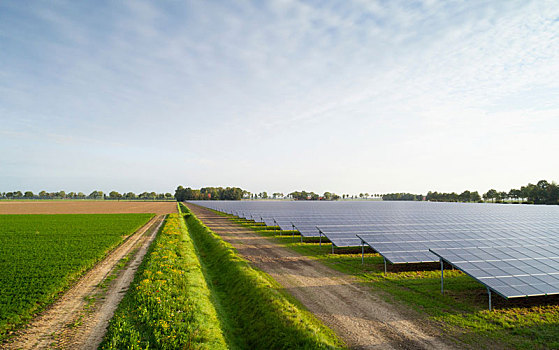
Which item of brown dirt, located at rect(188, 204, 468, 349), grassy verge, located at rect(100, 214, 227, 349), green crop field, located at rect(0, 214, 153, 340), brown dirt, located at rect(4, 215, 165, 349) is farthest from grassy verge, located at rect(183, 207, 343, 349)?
green crop field, located at rect(0, 214, 153, 340)

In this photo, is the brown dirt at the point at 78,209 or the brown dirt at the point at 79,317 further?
the brown dirt at the point at 78,209

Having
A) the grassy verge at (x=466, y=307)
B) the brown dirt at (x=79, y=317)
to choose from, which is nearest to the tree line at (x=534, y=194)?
the grassy verge at (x=466, y=307)

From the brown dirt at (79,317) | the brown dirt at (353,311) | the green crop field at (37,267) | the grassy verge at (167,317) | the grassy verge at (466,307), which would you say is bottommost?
the brown dirt at (79,317)

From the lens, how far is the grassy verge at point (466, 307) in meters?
10.9

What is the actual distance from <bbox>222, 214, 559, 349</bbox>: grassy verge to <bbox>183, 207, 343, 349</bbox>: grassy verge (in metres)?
5.47

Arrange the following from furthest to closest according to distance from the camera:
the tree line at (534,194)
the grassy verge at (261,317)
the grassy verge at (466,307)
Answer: the tree line at (534,194)
the grassy verge at (466,307)
the grassy verge at (261,317)

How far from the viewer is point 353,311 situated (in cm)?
1330

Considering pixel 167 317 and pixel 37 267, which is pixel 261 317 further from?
pixel 37 267

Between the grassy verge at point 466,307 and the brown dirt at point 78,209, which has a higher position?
the brown dirt at point 78,209

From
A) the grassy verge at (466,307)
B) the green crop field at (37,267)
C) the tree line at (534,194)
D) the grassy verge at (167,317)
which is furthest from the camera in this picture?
the tree line at (534,194)

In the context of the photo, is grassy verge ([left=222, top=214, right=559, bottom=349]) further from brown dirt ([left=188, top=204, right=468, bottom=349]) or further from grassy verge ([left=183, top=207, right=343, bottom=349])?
grassy verge ([left=183, top=207, right=343, bottom=349])

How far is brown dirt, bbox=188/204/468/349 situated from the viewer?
34.9ft

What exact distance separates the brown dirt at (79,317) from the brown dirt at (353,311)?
912 centimetres

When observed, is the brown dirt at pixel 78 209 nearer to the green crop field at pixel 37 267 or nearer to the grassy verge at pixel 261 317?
the green crop field at pixel 37 267
